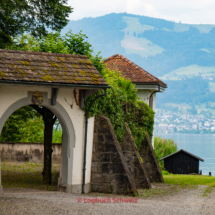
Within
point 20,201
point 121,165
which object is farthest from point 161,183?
point 20,201

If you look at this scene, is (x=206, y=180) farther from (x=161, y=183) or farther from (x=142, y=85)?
(x=142, y=85)

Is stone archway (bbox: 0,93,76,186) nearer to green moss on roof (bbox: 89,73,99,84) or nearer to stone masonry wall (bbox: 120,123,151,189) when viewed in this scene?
green moss on roof (bbox: 89,73,99,84)

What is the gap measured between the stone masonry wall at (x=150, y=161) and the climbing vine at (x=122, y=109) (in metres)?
0.46

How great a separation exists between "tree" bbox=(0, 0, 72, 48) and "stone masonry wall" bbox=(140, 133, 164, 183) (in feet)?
29.2

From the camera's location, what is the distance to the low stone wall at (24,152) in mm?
24297

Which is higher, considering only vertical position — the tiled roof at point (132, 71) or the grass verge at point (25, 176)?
the tiled roof at point (132, 71)

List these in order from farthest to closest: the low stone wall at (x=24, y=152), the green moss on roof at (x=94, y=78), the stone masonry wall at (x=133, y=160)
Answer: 1. the low stone wall at (x=24, y=152)
2. the stone masonry wall at (x=133, y=160)
3. the green moss on roof at (x=94, y=78)

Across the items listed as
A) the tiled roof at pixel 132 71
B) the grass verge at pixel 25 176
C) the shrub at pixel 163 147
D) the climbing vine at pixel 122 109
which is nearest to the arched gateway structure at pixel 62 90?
the climbing vine at pixel 122 109

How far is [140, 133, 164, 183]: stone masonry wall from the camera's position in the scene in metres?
18.5

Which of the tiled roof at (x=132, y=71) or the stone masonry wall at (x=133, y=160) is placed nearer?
the stone masonry wall at (x=133, y=160)

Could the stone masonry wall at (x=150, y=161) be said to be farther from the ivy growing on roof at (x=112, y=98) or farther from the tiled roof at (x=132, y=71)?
the tiled roof at (x=132, y=71)

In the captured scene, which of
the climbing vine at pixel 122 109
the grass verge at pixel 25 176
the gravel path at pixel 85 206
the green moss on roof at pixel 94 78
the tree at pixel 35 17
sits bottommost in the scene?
the grass verge at pixel 25 176

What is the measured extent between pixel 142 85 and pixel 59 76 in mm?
11671

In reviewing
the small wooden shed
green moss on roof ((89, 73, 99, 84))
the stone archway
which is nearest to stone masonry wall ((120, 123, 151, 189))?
the stone archway
